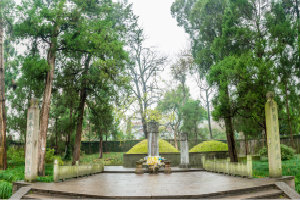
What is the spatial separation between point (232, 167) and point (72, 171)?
20.9ft

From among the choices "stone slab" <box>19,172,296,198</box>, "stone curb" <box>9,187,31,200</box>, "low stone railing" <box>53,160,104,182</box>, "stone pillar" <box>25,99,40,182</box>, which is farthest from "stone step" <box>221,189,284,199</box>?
"stone pillar" <box>25,99,40,182</box>

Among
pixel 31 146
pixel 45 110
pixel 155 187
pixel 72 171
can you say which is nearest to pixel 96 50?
pixel 45 110

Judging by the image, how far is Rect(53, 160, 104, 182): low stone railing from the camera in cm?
899

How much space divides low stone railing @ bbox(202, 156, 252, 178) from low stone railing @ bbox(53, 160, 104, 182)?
5.78 m

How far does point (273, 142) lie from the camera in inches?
343

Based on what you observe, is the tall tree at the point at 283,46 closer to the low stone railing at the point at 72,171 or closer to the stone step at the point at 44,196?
the low stone railing at the point at 72,171

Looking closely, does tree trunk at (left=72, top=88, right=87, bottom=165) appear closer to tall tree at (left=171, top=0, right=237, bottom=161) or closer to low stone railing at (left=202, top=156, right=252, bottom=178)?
tall tree at (left=171, top=0, right=237, bottom=161)

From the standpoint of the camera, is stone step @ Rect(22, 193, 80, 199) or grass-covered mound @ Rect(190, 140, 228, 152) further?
grass-covered mound @ Rect(190, 140, 228, 152)

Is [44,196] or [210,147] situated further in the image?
[210,147]

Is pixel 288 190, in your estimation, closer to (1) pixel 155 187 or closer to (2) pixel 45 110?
(1) pixel 155 187

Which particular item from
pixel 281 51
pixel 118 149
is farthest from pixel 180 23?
pixel 118 149

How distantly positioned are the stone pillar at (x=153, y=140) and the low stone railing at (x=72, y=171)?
9.53ft

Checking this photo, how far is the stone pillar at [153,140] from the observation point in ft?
46.3

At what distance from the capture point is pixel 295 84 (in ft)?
39.7
